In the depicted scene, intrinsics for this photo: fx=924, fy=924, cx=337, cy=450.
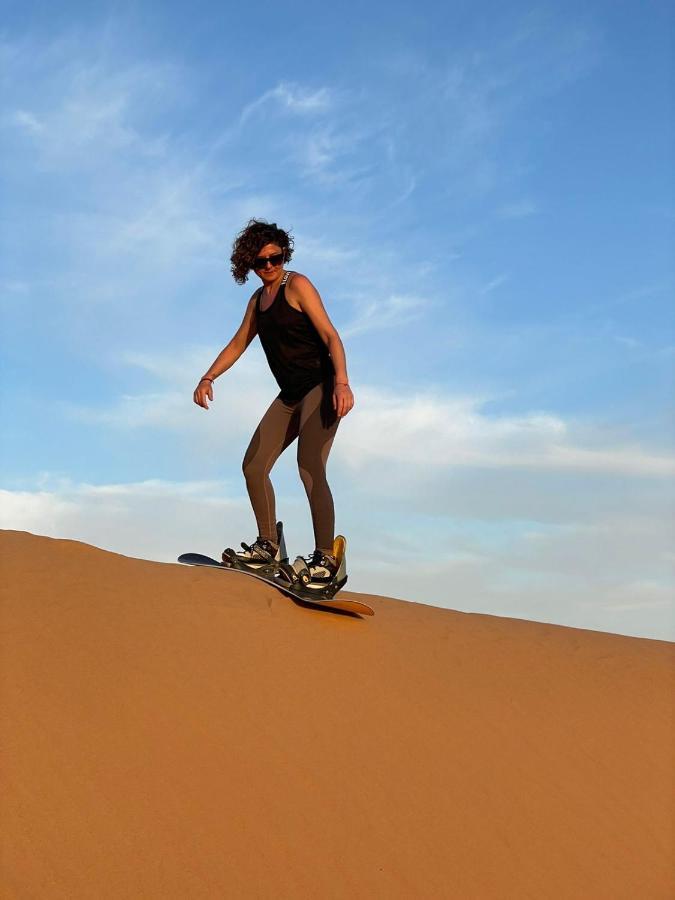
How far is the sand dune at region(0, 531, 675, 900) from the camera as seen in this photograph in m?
4.73

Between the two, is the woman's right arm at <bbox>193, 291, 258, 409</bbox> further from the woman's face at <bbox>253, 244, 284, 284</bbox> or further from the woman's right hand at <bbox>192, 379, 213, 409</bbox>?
the woman's face at <bbox>253, 244, 284, 284</bbox>

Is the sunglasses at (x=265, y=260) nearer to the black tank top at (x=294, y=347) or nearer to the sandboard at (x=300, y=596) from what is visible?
the black tank top at (x=294, y=347)

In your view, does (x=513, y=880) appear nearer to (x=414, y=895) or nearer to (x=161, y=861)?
(x=414, y=895)

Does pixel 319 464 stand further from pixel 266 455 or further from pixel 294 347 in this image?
pixel 294 347

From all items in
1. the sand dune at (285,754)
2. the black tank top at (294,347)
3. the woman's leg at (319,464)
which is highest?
the black tank top at (294,347)

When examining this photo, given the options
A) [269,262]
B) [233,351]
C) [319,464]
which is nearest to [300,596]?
[319,464]

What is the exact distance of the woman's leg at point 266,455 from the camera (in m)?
6.96

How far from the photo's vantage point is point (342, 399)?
21.4ft

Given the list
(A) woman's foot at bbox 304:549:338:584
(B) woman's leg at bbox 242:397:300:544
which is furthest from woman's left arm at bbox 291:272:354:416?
(A) woman's foot at bbox 304:549:338:584

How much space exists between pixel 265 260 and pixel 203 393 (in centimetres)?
114

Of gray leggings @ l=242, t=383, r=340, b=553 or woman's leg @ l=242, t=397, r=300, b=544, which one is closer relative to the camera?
gray leggings @ l=242, t=383, r=340, b=553

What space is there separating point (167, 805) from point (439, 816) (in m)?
1.71

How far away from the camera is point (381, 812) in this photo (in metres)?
5.41

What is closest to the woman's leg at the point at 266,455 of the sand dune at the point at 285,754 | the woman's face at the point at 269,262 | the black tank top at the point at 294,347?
the black tank top at the point at 294,347
